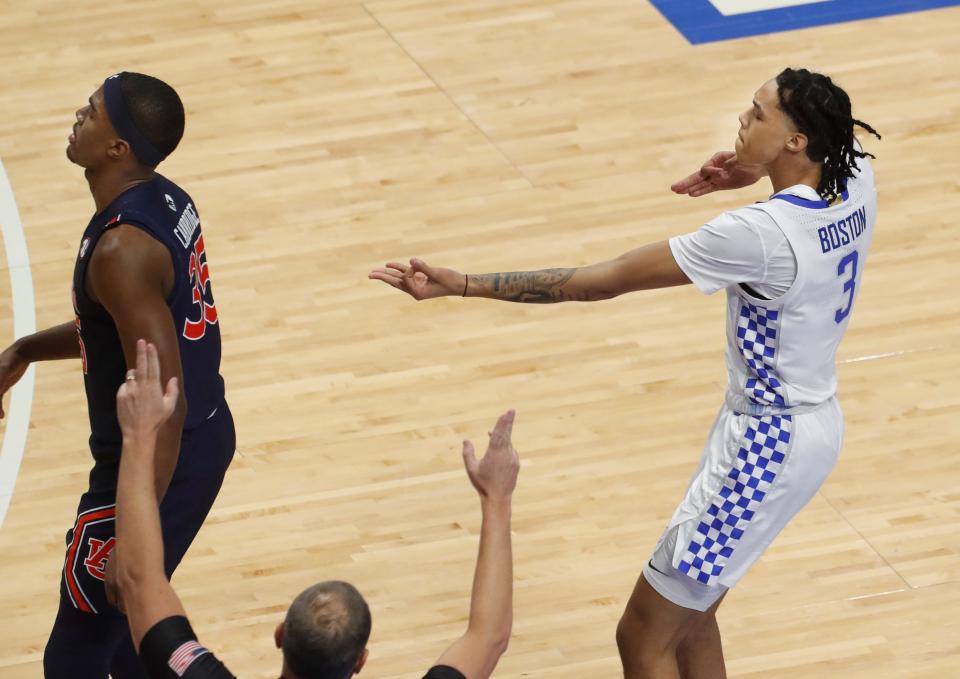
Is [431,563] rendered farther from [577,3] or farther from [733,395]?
[577,3]

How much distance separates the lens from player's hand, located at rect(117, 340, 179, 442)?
3537 millimetres

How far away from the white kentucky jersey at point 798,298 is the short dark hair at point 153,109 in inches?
57.0

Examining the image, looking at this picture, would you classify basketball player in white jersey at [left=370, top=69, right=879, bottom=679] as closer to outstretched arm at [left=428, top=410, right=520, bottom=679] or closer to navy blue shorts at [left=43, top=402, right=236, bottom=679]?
navy blue shorts at [left=43, top=402, right=236, bottom=679]

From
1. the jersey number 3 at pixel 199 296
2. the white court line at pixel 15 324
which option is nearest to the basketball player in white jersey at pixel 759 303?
the jersey number 3 at pixel 199 296

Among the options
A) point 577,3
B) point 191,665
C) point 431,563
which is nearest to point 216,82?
point 577,3

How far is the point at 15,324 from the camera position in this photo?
7871 mm

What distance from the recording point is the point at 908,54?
1020 centimetres

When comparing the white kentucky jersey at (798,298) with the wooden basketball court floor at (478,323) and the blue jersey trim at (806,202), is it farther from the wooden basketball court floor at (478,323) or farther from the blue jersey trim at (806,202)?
the wooden basketball court floor at (478,323)

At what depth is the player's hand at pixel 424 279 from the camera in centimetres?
480

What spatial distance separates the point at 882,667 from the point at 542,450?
1779mm

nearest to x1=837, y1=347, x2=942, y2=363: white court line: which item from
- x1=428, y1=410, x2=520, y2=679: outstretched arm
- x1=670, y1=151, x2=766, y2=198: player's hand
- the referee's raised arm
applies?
x1=670, y1=151, x2=766, y2=198: player's hand

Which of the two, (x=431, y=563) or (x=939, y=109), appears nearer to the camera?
(x=431, y=563)

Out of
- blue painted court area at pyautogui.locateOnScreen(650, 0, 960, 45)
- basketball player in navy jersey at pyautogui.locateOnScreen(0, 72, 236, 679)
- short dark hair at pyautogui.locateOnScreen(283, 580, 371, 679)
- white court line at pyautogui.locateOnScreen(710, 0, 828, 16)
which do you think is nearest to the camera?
short dark hair at pyautogui.locateOnScreen(283, 580, 371, 679)

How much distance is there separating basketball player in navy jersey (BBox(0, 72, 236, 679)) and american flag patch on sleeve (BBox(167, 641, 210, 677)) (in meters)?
0.86
